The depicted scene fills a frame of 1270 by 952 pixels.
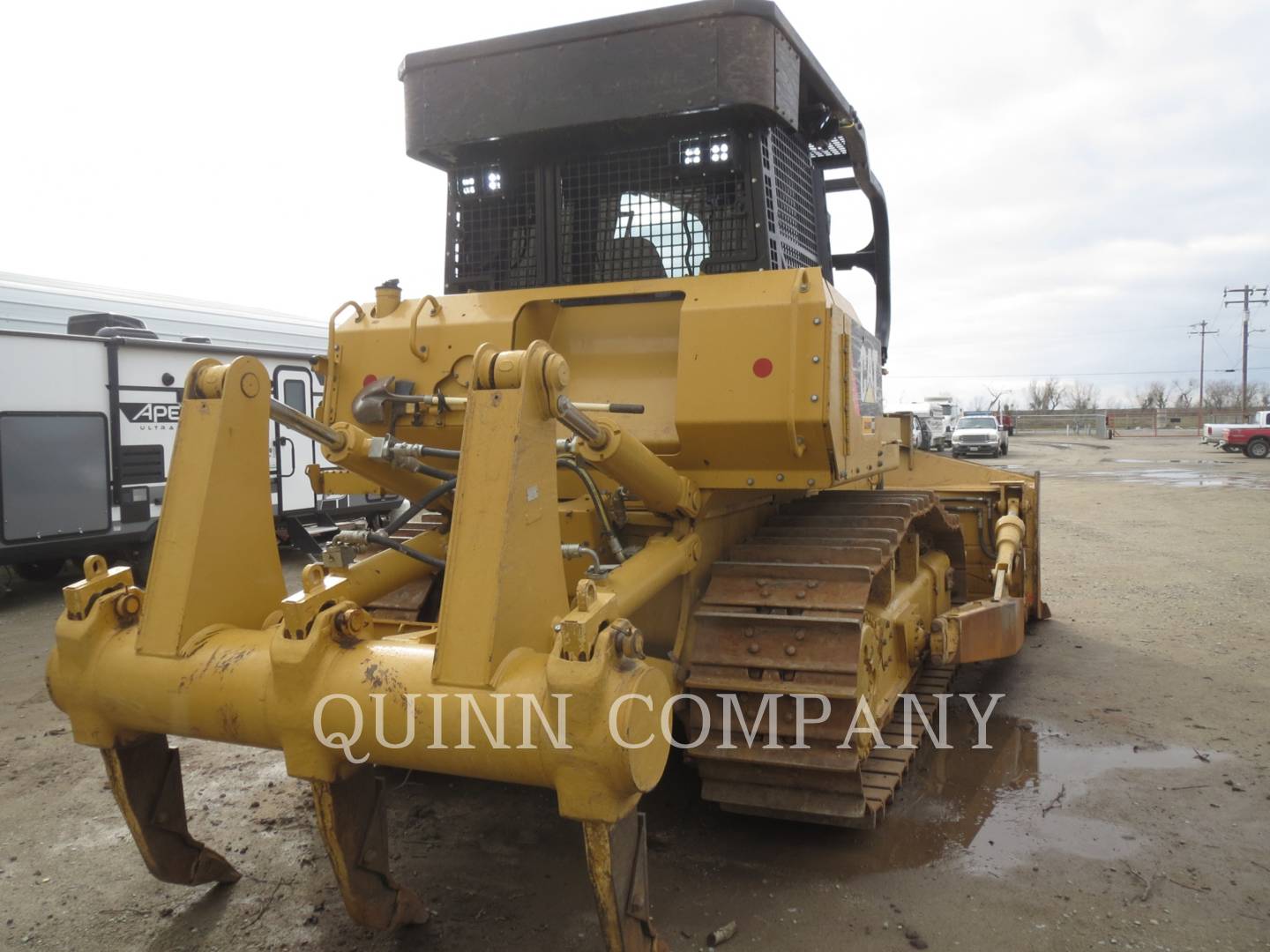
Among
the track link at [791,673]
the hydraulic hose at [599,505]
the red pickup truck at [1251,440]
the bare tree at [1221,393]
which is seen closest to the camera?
the track link at [791,673]

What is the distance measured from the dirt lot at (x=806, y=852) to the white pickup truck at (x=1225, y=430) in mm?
30137

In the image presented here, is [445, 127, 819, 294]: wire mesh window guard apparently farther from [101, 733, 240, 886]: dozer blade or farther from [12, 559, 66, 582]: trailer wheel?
[12, 559, 66, 582]: trailer wheel

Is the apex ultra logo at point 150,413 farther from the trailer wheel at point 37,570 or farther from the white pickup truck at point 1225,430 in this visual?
the white pickup truck at point 1225,430

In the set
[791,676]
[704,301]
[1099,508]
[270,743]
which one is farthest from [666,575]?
[1099,508]

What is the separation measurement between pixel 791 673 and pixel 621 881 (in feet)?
3.55

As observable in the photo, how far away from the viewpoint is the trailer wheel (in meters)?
10.1

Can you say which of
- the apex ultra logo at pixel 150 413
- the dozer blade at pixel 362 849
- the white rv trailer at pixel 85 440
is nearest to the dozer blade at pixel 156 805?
the dozer blade at pixel 362 849

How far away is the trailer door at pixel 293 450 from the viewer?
1057 centimetres

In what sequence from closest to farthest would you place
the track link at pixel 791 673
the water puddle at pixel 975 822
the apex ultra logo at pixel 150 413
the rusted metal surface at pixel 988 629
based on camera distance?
the track link at pixel 791 673 → the water puddle at pixel 975 822 → the rusted metal surface at pixel 988 629 → the apex ultra logo at pixel 150 413

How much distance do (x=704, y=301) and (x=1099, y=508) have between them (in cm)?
1384

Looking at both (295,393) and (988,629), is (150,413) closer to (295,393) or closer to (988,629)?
(295,393)

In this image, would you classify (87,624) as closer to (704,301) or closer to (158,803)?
(158,803)

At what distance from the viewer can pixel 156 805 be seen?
2980 mm

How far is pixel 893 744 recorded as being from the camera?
13.1ft
